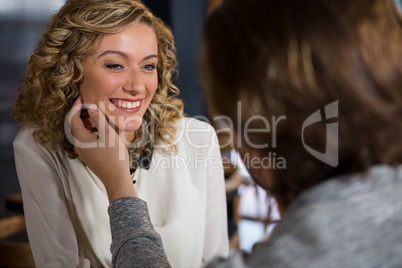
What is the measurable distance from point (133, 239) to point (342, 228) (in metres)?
0.39

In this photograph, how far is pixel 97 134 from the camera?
1.33 metres

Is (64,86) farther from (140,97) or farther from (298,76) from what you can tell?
(298,76)

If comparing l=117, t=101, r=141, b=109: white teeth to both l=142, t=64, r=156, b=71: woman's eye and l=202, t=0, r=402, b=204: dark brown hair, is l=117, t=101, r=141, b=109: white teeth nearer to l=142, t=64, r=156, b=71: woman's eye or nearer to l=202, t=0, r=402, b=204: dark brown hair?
l=142, t=64, r=156, b=71: woman's eye

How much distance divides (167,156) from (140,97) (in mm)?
256

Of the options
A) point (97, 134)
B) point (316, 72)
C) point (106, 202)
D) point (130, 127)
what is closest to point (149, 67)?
point (130, 127)

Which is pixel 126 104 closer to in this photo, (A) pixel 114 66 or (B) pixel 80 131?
(A) pixel 114 66

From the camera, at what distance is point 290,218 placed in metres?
0.59

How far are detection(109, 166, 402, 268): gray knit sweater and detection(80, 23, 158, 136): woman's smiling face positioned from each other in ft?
3.26

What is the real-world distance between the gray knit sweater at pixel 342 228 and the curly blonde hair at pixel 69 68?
3.47 ft

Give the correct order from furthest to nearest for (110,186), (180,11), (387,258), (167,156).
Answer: (180,11) → (167,156) → (110,186) → (387,258)

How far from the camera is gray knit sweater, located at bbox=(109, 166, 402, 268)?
55 cm

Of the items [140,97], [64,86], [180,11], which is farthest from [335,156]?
[180,11]

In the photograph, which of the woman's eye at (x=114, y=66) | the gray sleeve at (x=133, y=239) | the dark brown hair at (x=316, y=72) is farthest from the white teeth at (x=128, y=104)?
the dark brown hair at (x=316, y=72)

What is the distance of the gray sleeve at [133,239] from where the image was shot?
0.75m
